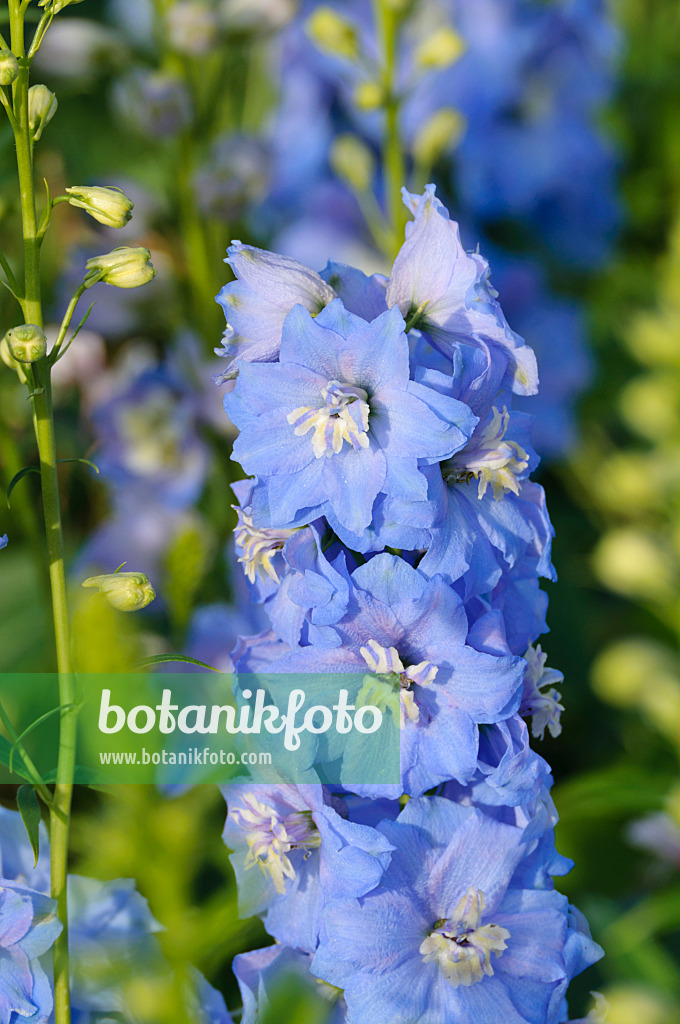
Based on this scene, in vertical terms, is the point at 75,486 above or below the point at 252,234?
below

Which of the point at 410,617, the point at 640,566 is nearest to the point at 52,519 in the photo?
the point at 410,617

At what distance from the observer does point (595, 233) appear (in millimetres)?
1184

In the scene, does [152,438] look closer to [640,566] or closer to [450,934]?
[640,566]

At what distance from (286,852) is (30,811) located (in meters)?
0.10

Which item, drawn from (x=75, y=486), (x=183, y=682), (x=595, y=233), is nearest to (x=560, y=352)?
(x=595, y=233)

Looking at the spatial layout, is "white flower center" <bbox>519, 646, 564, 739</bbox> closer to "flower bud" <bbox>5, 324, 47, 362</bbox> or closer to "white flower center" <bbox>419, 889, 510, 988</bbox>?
"white flower center" <bbox>419, 889, 510, 988</bbox>

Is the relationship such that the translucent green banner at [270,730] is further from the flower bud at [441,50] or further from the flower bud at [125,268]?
the flower bud at [441,50]

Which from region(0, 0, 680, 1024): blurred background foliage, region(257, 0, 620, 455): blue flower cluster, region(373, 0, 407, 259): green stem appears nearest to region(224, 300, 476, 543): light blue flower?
region(0, 0, 680, 1024): blurred background foliage

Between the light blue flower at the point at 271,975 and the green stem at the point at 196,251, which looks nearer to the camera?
the light blue flower at the point at 271,975

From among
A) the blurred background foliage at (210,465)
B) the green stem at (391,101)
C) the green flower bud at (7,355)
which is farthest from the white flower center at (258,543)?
the green stem at (391,101)

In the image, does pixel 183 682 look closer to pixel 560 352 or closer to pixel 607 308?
pixel 560 352

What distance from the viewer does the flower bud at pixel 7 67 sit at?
358 mm

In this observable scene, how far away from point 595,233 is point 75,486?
0.66m

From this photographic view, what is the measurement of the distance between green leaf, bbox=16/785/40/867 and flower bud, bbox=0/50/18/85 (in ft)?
0.84
